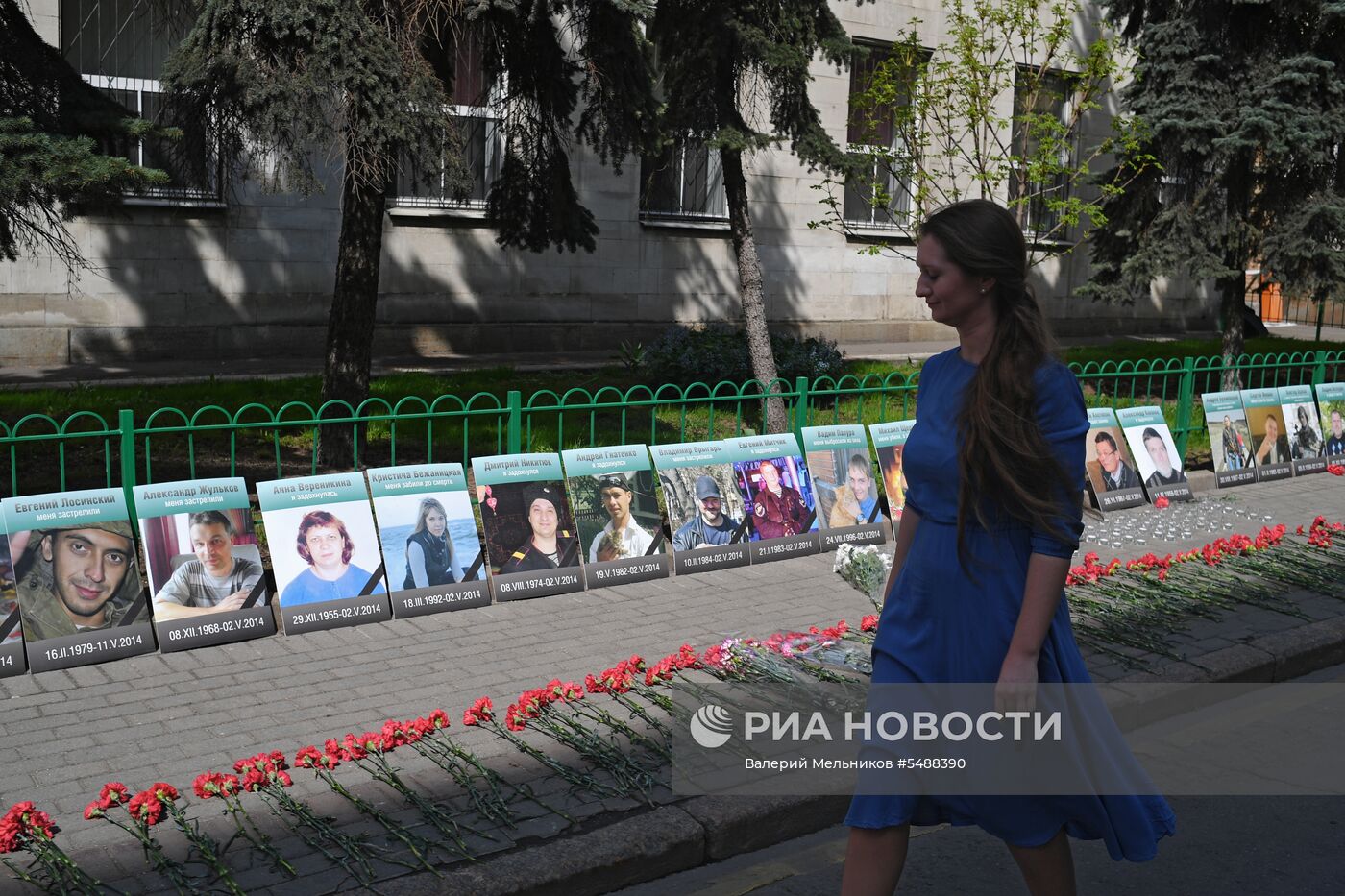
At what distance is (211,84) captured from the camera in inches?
317

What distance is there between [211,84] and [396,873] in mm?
5664

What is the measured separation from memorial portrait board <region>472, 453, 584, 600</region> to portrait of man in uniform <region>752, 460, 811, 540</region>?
51.0 inches

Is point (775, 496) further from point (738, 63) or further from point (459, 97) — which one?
point (459, 97)

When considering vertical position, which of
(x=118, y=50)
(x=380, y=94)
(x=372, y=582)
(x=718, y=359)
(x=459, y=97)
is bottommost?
(x=372, y=582)

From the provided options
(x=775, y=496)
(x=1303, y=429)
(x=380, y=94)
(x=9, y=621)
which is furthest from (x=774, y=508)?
(x=1303, y=429)

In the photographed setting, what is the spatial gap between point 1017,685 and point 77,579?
4.50m

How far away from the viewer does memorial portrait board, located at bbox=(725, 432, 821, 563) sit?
815 centimetres

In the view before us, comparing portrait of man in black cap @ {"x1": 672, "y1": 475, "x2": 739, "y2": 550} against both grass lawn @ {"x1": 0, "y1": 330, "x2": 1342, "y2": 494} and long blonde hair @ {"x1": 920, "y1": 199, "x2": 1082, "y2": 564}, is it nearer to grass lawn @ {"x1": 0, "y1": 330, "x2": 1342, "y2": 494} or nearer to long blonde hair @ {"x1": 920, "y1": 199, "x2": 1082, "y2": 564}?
grass lawn @ {"x1": 0, "y1": 330, "x2": 1342, "y2": 494}

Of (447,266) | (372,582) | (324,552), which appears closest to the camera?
(324,552)

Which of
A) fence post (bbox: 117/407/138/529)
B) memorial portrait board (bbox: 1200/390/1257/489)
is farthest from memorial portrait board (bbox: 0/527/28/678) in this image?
memorial portrait board (bbox: 1200/390/1257/489)

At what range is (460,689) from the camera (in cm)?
588

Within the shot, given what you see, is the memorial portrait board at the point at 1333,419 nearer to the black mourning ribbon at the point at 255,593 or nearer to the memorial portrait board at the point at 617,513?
the memorial portrait board at the point at 617,513

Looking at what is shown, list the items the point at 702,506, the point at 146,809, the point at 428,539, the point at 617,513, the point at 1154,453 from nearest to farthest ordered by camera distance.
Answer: the point at 146,809 → the point at 428,539 → the point at 617,513 → the point at 702,506 → the point at 1154,453

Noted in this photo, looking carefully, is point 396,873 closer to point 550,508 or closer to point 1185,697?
point 550,508
